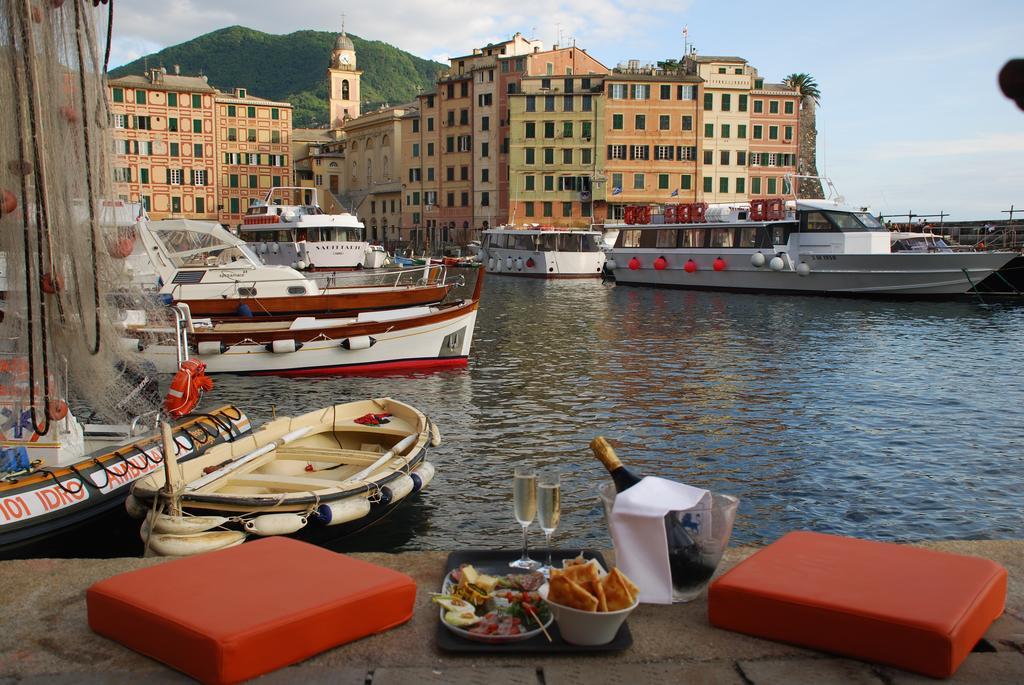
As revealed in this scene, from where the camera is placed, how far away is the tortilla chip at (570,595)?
3742 mm

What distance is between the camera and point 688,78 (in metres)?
73.3

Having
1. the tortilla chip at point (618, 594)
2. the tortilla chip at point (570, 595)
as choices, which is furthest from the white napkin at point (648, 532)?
the tortilla chip at point (570, 595)

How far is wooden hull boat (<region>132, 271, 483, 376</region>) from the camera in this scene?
2019 cm

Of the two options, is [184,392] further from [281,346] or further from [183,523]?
[281,346]

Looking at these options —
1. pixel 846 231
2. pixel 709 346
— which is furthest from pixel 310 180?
pixel 709 346

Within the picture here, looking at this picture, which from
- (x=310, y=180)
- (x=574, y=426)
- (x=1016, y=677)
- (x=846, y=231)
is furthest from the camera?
(x=310, y=180)

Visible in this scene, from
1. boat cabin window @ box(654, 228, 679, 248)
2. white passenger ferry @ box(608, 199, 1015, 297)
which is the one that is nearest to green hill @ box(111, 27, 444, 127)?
boat cabin window @ box(654, 228, 679, 248)

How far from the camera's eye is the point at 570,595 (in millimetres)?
3768

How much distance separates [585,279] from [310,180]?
51658 mm

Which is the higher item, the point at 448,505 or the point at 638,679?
the point at 638,679

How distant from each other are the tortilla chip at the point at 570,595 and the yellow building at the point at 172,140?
8551cm

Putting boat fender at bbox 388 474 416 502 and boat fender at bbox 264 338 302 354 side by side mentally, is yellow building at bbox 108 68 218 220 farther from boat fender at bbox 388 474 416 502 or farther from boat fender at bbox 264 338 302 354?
boat fender at bbox 388 474 416 502

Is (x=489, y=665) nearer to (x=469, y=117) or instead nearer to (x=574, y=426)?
(x=574, y=426)

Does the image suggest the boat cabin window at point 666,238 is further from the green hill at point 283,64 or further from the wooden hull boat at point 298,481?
the green hill at point 283,64
